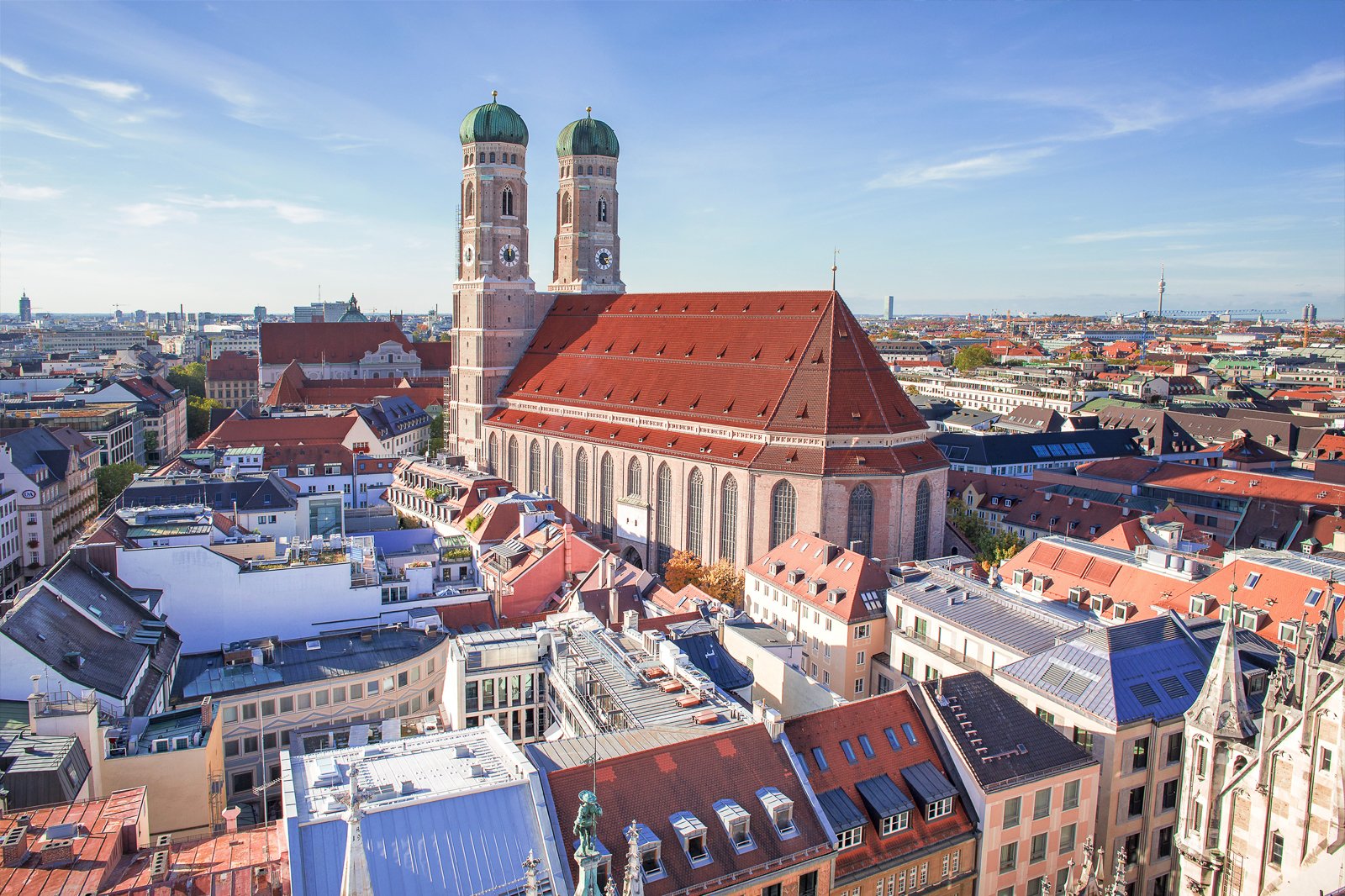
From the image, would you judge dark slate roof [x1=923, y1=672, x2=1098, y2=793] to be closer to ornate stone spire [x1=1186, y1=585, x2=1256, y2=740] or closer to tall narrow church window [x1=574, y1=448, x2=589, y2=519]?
ornate stone spire [x1=1186, y1=585, x2=1256, y2=740]

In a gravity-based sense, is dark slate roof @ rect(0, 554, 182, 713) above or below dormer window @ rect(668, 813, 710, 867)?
above

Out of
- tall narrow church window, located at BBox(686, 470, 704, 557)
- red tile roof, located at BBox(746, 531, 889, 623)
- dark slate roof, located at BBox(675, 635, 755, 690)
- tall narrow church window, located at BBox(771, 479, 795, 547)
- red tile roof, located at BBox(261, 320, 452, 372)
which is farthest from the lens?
red tile roof, located at BBox(261, 320, 452, 372)

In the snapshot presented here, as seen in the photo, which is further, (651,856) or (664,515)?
(664,515)

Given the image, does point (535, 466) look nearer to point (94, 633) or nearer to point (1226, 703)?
point (94, 633)

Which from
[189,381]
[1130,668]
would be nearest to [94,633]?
[1130,668]

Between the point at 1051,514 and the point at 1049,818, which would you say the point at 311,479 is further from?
the point at 1049,818

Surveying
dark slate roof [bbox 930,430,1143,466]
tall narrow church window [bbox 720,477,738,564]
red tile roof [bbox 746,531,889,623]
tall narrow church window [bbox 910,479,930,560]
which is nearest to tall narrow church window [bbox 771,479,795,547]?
tall narrow church window [bbox 720,477,738,564]
